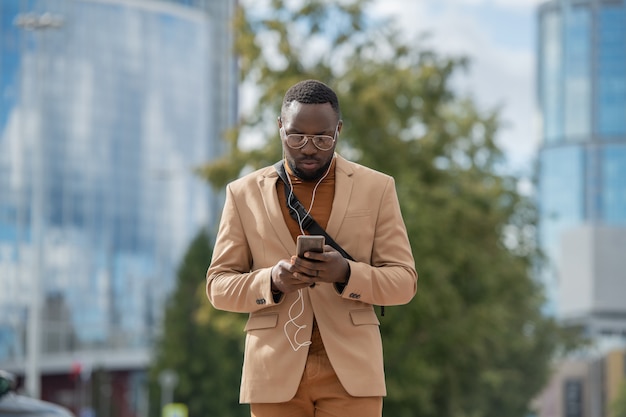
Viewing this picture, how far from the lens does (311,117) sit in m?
4.32

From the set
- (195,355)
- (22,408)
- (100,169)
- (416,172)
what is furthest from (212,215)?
(22,408)

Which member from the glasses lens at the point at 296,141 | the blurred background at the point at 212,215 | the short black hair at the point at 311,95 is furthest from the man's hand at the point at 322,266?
the blurred background at the point at 212,215

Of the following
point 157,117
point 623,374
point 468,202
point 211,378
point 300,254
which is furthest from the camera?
point 623,374

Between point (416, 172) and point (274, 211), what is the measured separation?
76.2ft

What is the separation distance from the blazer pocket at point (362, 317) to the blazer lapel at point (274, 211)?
29 cm

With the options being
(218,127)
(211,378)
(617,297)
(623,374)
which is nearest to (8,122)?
(211,378)

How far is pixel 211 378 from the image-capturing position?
67625 mm

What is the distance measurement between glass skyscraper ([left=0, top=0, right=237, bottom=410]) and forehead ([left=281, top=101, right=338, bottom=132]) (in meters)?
70.9

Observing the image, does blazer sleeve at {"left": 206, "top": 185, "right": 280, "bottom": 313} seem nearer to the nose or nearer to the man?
the man

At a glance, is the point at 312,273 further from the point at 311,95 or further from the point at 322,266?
the point at 311,95

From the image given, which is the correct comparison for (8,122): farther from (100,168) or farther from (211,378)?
(211,378)

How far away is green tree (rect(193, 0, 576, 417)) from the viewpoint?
26047 millimetres

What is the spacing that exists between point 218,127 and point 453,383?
8528 cm

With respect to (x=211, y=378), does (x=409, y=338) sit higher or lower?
higher
